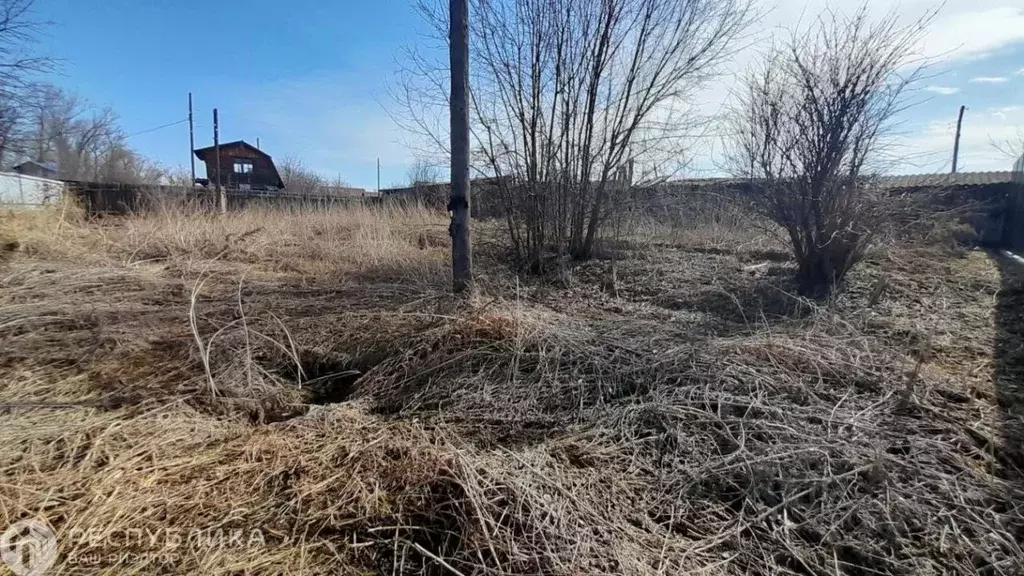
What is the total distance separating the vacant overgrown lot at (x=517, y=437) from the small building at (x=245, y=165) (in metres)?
33.1

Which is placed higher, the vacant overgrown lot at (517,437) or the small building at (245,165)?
the small building at (245,165)

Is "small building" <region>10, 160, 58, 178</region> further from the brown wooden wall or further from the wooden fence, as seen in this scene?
the wooden fence

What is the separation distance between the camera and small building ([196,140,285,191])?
31.3 meters

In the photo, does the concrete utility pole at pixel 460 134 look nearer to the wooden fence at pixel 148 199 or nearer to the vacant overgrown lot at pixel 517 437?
the vacant overgrown lot at pixel 517 437

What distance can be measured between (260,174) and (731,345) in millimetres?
38104

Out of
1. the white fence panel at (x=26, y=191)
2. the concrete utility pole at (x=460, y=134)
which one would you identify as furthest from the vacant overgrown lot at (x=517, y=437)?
the white fence panel at (x=26, y=191)

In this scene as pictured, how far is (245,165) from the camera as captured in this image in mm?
32406

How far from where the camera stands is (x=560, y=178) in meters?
5.21

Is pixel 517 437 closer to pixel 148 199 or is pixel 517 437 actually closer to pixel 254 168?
pixel 148 199
